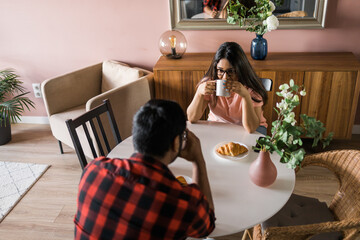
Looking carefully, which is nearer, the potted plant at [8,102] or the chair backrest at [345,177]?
the chair backrest at [345,177]

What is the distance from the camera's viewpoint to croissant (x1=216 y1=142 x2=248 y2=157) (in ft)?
5.47

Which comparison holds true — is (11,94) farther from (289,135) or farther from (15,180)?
(289,135)

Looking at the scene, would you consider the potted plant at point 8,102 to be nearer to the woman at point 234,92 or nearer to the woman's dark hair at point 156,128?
the woman at point 234,92

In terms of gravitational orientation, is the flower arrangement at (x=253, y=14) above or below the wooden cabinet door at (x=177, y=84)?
above

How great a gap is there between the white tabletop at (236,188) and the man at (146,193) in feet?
0.78

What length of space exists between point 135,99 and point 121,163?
1.75 m

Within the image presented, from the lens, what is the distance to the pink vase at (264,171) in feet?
4.64

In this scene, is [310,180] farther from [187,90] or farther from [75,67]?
[75,67]

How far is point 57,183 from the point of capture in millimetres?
2699

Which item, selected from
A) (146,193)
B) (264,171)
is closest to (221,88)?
(264,171)

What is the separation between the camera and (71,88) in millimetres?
2984

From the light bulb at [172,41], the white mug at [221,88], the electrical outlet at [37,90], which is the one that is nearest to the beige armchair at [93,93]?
the light bulb at [172,41]

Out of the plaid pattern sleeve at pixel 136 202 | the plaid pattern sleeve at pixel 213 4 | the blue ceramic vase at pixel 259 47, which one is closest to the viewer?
the plaid pattern sleeve at pixel 136 202

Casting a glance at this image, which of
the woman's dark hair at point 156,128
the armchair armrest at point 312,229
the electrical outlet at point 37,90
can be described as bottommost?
the electrical outlet at point 37,90
